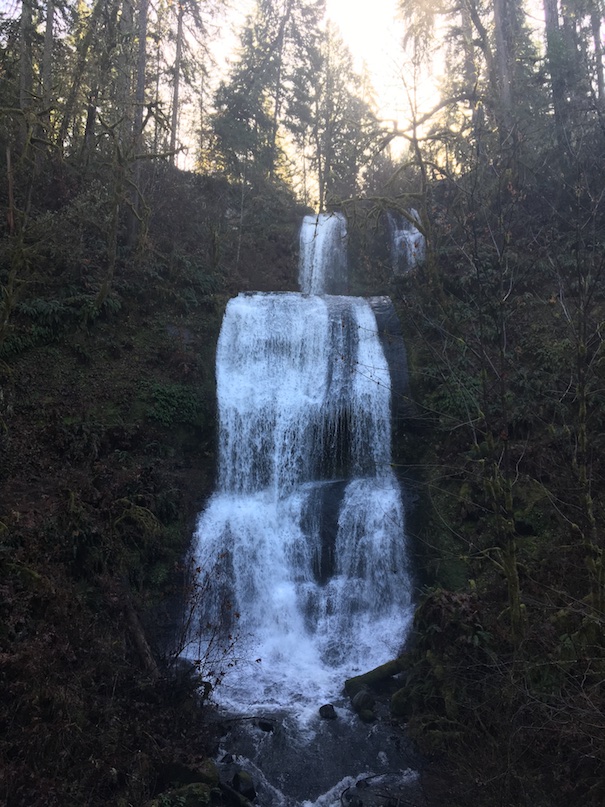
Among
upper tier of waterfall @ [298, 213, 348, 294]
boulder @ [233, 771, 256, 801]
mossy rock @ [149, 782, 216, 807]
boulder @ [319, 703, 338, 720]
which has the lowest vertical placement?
boulder @ [319, 703, 338, 720]

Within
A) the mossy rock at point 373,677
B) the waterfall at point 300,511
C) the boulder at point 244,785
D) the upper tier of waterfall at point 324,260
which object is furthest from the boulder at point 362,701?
the upper tier of waterfall at point 324,260

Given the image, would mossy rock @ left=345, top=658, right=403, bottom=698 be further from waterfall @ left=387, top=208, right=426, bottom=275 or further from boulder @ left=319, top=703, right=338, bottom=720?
waterfall @ left=387, top=208, right=426, bottom=275

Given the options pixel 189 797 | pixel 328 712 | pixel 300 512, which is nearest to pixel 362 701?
pixel 328 712

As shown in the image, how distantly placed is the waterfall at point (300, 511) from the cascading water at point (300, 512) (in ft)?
0.10

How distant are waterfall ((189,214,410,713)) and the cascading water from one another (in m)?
0.03

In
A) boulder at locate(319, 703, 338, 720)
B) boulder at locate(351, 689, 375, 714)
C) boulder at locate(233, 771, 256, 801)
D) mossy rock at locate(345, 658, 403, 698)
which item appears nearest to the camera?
boulder at locate(233, 771, 256, 801)

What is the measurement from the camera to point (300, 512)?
12961mm

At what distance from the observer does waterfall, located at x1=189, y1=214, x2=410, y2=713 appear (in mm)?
10477

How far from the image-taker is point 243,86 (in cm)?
2756

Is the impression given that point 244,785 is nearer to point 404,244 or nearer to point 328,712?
point 328,712

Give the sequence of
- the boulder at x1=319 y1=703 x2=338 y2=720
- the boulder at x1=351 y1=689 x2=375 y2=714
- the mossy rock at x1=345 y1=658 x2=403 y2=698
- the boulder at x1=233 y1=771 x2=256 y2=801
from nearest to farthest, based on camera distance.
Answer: the boulder at x1=233 y1=771 x2=256 y2=801, the boulder at x1=319 y1=703 x2=338 y2=720, the boulder at x1=351 y1=689 x2=375 y2=714, the mossy rock at x1=345 y1=658 x2=403 y2=698

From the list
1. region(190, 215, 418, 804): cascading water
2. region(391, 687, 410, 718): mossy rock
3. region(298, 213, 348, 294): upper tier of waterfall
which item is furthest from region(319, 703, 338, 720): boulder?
region(298, 213, 348, 294): upper tier of waterfall

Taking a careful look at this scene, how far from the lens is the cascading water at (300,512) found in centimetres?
1043

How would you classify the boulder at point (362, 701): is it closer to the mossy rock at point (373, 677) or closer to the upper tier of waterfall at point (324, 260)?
the mossy rock at point (373, 677)
